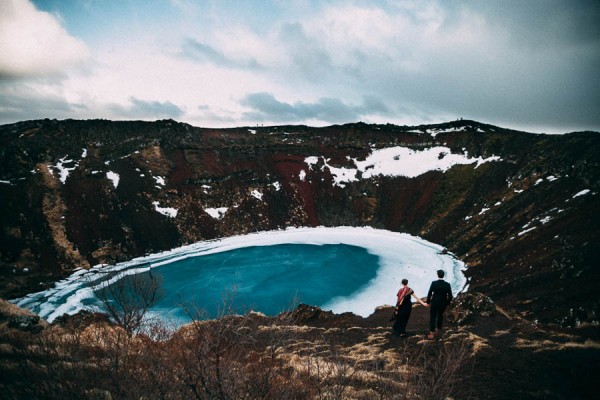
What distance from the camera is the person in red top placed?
1180cm

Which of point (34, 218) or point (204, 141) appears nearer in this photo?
point (34, 218)

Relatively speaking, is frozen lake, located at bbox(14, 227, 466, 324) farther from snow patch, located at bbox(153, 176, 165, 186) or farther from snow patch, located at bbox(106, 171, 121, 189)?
snow patch, located at bbox(106, 171, 121, 189)

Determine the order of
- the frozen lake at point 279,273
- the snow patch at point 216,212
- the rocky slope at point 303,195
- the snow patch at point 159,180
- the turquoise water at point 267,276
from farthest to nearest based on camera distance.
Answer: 1. the snow patch at point 216,212
2. the snow patch at point 159,180
3. the turquoise water at point 267,276
4. the frozen lake at point 279,273
5. the rocky slope at point 303,195

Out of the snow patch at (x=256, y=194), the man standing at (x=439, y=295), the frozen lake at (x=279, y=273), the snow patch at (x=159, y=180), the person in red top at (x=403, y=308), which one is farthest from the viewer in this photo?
the snow patch at (x=256, y=194)

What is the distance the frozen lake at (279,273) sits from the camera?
3547 cm

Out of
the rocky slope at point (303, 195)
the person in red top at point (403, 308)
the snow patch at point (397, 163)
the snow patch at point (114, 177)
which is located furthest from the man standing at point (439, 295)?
the snow patch at point (397, 163)

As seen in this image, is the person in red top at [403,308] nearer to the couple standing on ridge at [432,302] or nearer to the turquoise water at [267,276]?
the couple standing on ridge at [432,302]

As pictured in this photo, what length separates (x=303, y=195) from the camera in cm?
7231

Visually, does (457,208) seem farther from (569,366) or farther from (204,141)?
(204,141)

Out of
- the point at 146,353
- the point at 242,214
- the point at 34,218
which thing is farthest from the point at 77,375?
the point at 242,214

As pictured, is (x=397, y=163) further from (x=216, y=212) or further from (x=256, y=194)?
(x=216, y=212)

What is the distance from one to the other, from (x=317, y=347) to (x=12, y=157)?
65008mm

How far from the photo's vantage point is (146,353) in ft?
28.8

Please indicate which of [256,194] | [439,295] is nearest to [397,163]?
[256,194]
